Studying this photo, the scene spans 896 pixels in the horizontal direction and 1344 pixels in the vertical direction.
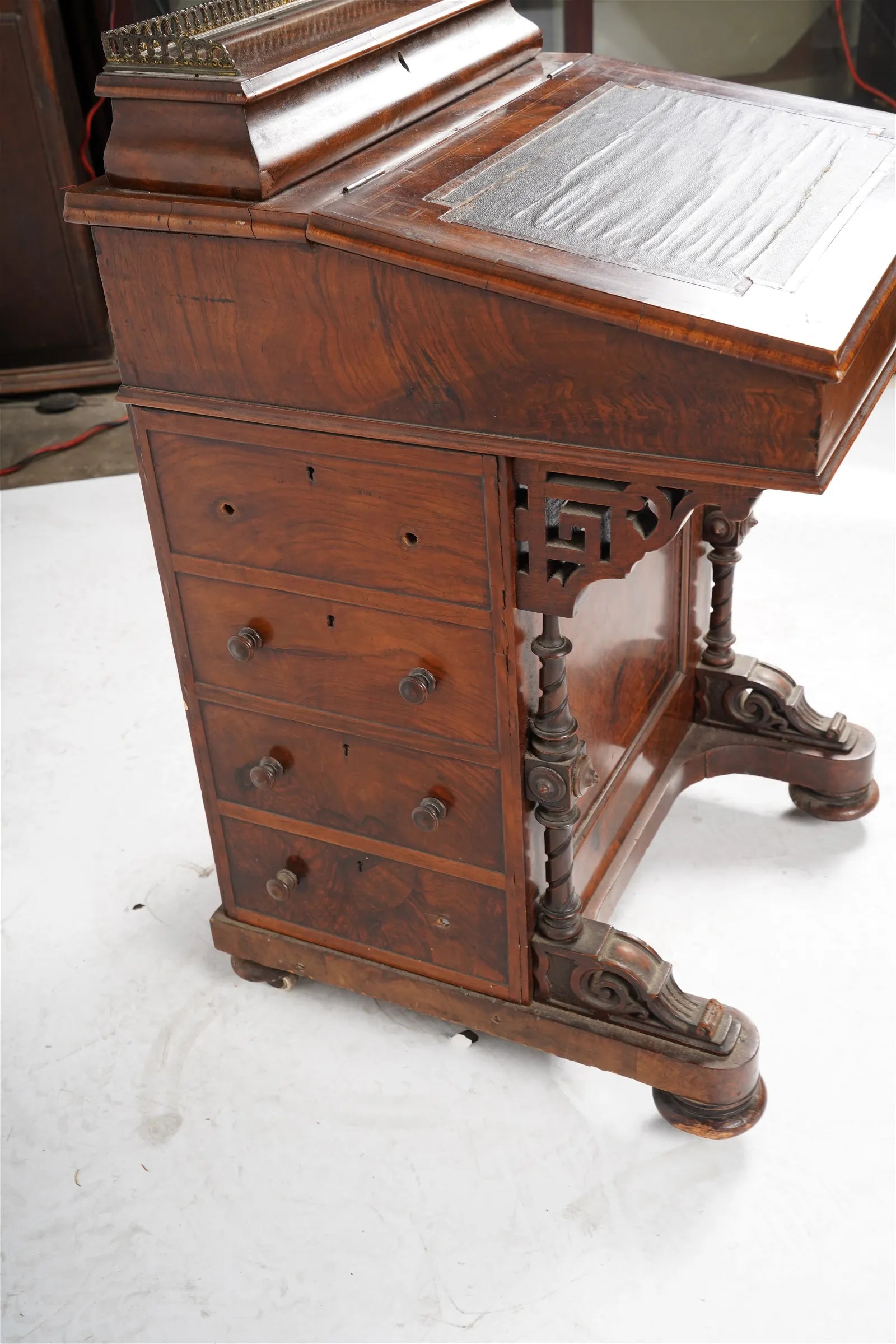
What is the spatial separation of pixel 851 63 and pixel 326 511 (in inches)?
129

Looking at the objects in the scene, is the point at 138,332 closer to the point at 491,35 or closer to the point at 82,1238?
the point at 491,35

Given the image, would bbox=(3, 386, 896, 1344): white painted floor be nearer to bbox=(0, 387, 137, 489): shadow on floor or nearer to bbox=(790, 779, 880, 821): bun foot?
bbox=(790, 779, 880, 821): bun foot

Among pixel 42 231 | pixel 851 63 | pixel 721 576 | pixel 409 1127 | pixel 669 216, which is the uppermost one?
pixel 669 216

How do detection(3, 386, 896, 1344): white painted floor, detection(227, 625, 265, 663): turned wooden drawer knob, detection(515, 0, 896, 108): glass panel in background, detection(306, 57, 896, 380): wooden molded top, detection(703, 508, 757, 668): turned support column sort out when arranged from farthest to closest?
detection(515, 0, 896, 108): glass panel in background, detection(703, 508, 757, 668): turned support column, detection(227, 625, 265, 663): turned wooden drawer knob, detection(3, 386, 896, 1344): white painted floor, detection(306, 57, 896, 380): wooden molded top

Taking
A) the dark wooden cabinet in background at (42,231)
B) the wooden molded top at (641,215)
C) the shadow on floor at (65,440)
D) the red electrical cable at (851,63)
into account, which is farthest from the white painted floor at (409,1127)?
the red electrical cable at (851,63)

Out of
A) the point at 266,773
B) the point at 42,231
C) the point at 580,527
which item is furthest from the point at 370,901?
the point at 42,231

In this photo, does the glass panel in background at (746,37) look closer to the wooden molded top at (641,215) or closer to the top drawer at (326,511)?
the wooden molded top at (641,215)

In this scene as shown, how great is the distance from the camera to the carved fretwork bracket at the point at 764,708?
242 cm

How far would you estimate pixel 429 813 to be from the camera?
1837mm

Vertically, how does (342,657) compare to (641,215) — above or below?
below

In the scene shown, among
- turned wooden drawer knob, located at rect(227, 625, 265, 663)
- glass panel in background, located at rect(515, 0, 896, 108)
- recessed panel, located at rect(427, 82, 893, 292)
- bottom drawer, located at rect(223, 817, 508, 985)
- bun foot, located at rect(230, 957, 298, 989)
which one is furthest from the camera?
glass panel in background, located at rect(515, 0, 896, 108)

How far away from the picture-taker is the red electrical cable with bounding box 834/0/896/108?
4125 mm

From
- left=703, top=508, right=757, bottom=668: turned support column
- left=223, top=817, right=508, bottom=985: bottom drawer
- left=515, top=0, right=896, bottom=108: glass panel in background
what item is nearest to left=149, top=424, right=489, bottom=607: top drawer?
left=223, top=817, right=508, bottom=985: bottom drawer

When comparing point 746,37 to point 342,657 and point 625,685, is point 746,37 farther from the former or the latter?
point 342,657
